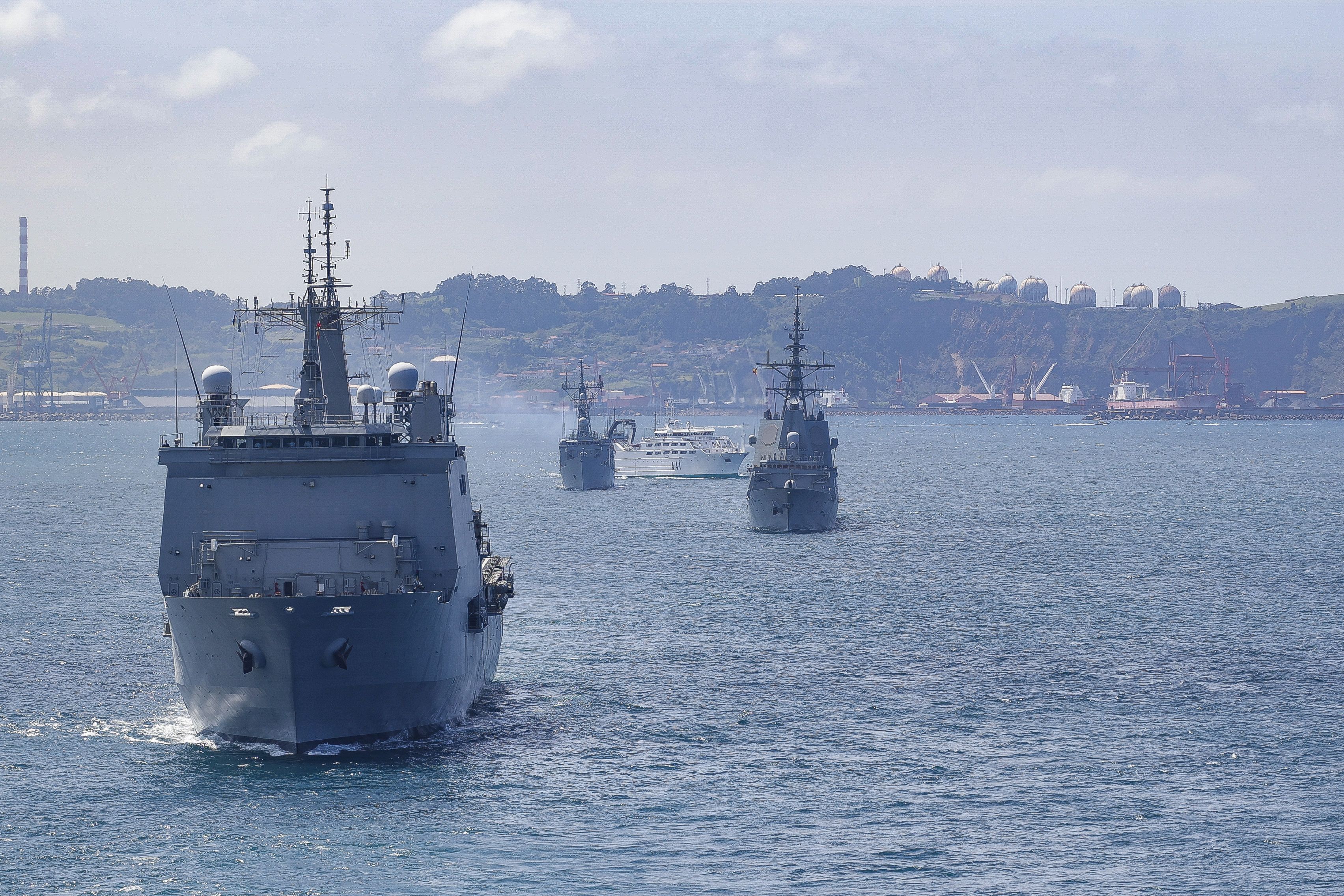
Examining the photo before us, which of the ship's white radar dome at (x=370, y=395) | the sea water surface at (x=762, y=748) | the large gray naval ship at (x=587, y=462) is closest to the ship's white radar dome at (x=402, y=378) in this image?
the ship's white radar dome at (x=370, y=395)

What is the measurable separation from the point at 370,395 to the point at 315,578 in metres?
Result: 5.42

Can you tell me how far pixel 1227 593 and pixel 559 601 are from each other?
2553 cm

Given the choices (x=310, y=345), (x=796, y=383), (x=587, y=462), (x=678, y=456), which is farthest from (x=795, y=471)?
(x=678, y=456)

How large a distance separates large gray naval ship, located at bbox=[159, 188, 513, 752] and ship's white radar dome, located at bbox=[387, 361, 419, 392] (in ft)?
3.23

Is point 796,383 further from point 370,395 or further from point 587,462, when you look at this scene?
point 370,395

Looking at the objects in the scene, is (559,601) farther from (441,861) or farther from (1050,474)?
(1050,474)

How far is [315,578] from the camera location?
31734 millimetres

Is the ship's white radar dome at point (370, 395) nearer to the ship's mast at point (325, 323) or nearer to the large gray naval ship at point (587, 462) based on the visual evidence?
the ship's mast at point (325, 323)

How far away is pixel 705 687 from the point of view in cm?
3959

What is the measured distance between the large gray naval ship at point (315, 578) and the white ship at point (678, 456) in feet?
323

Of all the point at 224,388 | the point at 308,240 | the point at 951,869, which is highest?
the point at 308,240

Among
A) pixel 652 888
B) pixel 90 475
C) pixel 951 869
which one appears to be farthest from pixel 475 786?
pixel 90 475

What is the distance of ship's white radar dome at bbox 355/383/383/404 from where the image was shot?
3522cm

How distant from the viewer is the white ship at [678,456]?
445 feet
